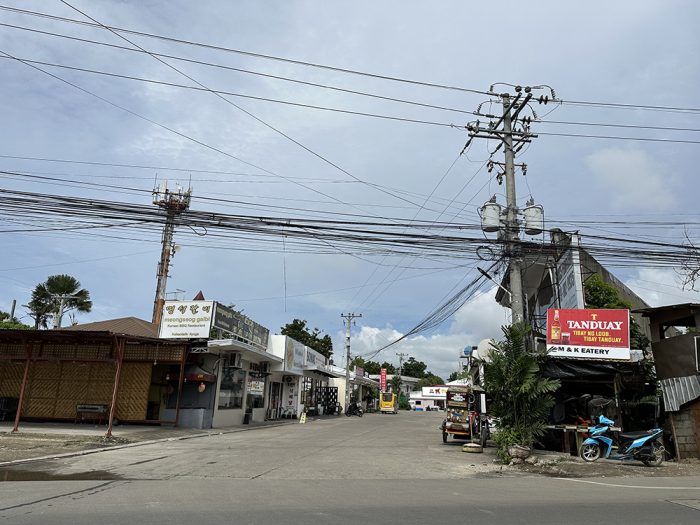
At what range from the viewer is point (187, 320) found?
933 inches

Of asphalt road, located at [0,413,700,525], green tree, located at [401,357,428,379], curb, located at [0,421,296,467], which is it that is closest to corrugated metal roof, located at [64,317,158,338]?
curb, located at [0,421,296,467]

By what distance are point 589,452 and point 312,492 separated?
9.27 m

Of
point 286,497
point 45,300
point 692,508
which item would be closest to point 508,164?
point 692,508

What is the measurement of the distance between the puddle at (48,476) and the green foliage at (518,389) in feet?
33.5

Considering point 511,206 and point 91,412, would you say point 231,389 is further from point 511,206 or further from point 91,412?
point 511,206

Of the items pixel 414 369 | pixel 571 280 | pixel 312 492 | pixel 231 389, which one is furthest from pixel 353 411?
pixel 414 369

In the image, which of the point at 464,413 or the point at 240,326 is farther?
the point at 240,326

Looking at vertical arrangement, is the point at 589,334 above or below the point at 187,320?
below

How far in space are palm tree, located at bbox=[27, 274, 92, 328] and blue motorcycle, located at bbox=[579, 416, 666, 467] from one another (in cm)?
4093

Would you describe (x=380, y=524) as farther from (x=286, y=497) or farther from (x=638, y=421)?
(x=638, y=421)

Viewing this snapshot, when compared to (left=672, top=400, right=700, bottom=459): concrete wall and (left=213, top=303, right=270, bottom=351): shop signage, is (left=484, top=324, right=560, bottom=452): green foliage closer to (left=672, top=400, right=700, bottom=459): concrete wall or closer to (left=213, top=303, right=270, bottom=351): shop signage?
(left=672, top=400, right=700, bottom=459): concrete wall

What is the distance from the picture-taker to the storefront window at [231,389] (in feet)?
82.8

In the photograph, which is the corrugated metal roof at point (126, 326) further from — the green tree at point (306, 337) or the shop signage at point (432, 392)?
the shop signage at point (432, 392)

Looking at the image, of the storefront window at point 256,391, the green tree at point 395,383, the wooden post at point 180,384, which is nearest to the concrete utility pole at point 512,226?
the wooden post at point 180,384
